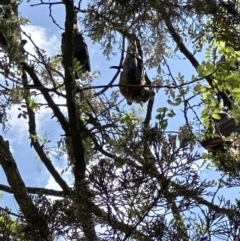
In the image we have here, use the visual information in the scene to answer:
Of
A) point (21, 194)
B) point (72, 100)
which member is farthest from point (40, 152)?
point (21, 194)

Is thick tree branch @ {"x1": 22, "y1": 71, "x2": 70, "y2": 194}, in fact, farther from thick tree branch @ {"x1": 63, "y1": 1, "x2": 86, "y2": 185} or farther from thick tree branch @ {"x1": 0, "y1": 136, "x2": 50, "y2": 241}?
thick tree branch @ {"x1": 0, "y1": 136, "x2": 50, "y2": 241}

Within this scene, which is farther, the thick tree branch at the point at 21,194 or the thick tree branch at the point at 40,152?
the thick tree branch at the point at 40,152

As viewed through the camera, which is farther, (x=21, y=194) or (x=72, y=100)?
(x=72, y=100)

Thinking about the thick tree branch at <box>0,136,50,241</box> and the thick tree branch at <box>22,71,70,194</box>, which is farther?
the thick tree branch at <box>22,71,70,194</box>

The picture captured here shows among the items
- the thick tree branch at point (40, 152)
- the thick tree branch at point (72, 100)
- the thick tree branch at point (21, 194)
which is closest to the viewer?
the thick tree branch at point (21, 194)

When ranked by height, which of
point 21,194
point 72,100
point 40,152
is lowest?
point 21,194

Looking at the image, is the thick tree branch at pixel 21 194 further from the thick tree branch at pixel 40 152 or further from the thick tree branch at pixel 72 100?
the thick tree branch at pixel 40 152

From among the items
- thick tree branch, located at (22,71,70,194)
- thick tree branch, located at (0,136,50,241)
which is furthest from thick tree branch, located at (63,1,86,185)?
thick tree branch, located at (22,71,70,194)

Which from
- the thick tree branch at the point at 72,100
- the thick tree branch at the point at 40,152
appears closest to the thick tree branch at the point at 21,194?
the thick tree branch at the point at 72,100

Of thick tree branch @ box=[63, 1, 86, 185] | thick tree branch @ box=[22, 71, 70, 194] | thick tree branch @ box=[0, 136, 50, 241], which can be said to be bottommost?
thick tree branch @ box=[0, 136, 50, 241]

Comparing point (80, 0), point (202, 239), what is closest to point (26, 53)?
point (80, 0)

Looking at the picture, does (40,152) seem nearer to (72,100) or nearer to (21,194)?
(72,100)

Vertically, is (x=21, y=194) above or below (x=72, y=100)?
below

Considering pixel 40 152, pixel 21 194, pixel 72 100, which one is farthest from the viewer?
pixel 40 152
